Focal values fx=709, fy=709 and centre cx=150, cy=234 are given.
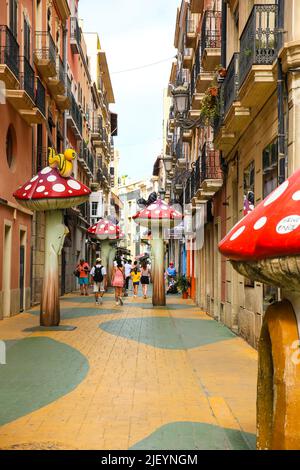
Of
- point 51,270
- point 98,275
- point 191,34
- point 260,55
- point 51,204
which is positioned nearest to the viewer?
point 260,55

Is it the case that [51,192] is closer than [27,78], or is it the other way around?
[51,192]

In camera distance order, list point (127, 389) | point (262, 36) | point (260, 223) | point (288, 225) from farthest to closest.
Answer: point (262, 36)
point (127, 389)
point (260, 223)
point (288, 225)

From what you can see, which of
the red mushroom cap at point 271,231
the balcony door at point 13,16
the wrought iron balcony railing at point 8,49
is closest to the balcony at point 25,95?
the wrought iron balcony railing at point 8,49

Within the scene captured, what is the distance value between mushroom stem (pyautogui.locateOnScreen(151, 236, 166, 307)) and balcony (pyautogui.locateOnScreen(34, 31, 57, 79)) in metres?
7.12

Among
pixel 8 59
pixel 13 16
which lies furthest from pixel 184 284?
pixel 8 59

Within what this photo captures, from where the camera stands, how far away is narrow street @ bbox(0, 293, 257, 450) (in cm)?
661

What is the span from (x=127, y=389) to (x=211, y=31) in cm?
1436

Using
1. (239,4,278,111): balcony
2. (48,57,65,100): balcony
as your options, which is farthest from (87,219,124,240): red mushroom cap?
(239,4,278,111): balcony

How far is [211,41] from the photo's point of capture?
20.6 m

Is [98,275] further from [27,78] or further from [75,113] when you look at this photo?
[75,113]

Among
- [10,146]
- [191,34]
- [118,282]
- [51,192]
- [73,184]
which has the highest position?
[191,34]

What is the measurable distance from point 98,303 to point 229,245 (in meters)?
22.2

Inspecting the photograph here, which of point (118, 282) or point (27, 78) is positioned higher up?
point (27, 78)

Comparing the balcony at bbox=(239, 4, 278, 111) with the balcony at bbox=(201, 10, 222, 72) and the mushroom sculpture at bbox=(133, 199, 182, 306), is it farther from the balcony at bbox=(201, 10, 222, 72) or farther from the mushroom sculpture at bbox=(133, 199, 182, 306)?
the mushroom sculpture at bbox=(133, 199, 182, 306)
